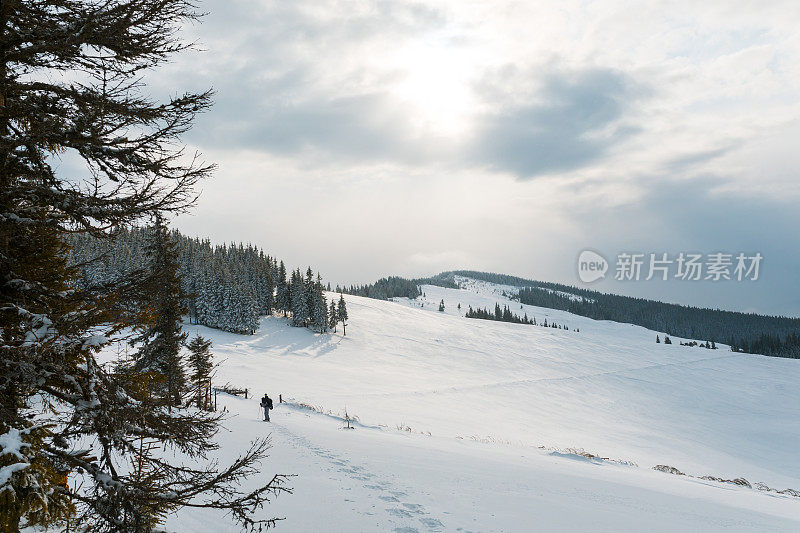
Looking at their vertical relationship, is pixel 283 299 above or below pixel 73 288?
below

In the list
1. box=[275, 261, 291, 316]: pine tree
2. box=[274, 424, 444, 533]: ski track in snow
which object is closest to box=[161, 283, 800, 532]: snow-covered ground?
box=[274, 424, 444, 533]: ski track in snow

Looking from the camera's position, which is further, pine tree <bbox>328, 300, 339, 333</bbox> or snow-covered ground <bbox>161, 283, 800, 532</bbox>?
pine tree <bbox>328, 300, 339, 333</bbox>

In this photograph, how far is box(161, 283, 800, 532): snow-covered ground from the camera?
8.77 m

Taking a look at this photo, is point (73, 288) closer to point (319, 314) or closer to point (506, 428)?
point (506, 428)

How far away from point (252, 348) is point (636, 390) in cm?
5171

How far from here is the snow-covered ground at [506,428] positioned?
8766 millimetres

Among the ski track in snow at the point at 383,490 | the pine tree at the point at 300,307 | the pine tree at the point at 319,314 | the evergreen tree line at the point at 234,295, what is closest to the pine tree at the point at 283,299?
the evergreen tree line at the point at 234,295

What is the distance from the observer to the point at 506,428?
28.4 m

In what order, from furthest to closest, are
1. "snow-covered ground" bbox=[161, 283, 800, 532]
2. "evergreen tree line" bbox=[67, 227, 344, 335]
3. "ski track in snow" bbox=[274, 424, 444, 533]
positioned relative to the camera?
"evergreen tree line" bbox=[67, 227, 344, 335] < "snow-covered ground" bbox=[161, 283, 800, 532] < "ski track in snow" bbox=[274, 424, 444, 533]

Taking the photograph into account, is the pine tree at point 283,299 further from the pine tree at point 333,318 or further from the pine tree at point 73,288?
the pine tree at point 73,288

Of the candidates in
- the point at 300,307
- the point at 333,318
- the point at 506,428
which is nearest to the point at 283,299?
the point at 300,307

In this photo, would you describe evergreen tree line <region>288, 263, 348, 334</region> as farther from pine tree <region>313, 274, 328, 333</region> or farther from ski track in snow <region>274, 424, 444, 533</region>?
ski track in snow <region>274, 424, 444, 533</region>

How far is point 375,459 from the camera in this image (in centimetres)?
1218

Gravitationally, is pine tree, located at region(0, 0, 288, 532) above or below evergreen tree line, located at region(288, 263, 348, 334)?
above
